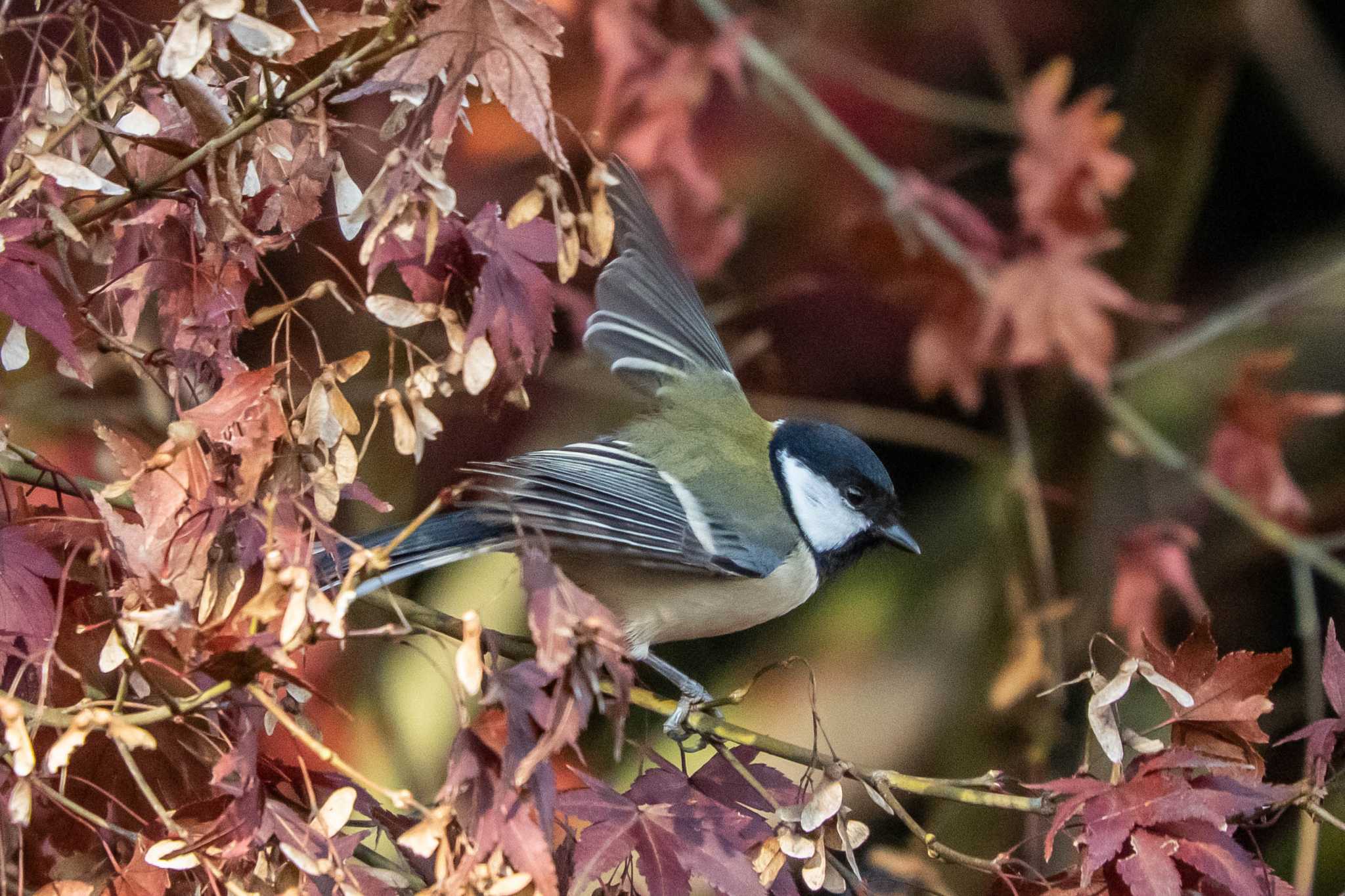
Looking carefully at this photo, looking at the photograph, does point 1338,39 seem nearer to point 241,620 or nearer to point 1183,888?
point 1183,888

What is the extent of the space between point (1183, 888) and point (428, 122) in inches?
28.5

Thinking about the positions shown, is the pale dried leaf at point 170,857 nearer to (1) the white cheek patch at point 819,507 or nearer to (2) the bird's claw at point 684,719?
(2) the bird's claw at point 684,719

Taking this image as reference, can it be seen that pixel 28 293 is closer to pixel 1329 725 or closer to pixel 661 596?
pixel 661 596

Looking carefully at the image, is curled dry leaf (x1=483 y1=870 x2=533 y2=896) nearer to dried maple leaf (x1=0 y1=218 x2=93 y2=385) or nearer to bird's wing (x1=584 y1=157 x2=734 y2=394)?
dried maple leaf (x1=0 y1=218 x2=93 y2=385)

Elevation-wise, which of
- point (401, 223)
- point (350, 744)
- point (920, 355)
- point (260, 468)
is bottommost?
point (350, 744)

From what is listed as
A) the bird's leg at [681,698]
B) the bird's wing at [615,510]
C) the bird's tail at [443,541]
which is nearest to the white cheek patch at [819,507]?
the bird's wing at [615,510]

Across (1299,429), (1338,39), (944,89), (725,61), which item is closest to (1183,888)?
(725,61)

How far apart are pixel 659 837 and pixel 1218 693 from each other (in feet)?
1.32

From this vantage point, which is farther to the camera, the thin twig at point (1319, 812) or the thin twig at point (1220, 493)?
the thin twig at point (1220, 493)

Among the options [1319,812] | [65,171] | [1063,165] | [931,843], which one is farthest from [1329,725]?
[1063,165]

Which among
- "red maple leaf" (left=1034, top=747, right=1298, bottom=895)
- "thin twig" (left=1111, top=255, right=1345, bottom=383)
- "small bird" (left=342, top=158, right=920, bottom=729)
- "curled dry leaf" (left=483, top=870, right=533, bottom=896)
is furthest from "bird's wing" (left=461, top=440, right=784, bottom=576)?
"thin twig" (left=1111, top=255, right=1345, bottom=383)

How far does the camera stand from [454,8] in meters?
0.83

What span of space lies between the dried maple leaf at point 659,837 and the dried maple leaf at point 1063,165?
1.41 metres

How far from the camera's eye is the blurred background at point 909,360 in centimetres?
200
